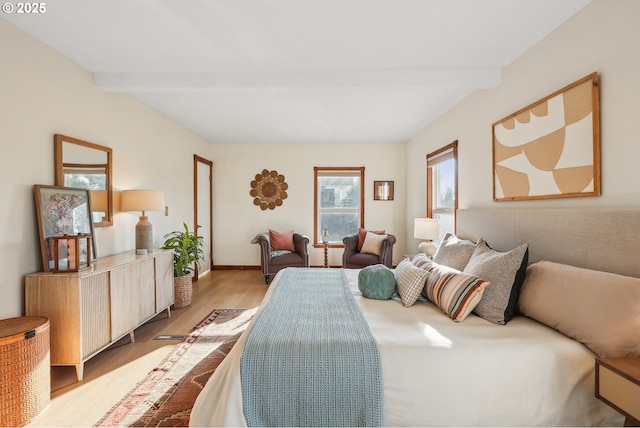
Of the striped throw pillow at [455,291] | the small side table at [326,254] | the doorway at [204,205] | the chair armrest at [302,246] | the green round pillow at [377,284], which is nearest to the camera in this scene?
the striped throw pillow at [455,291]

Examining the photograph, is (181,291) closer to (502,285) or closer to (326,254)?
(326,254)

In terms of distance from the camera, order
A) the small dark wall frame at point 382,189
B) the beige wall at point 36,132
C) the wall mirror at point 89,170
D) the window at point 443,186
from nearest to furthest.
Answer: the beige wall at point 36,132 → the wall mirror at point 89,170 → the window at point 443,186 → the small dark wall frame at point 382,189

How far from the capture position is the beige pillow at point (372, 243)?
187 inches

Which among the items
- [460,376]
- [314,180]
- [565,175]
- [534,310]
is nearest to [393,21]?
[565,175]

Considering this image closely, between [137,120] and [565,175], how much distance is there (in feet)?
13.8

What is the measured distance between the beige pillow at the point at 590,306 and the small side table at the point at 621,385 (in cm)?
10

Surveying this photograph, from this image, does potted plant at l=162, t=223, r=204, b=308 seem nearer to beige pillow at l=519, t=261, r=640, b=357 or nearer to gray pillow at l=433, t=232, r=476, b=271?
gray pillow at l=433, t=232, r=476, b=271

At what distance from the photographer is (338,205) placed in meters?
5.91

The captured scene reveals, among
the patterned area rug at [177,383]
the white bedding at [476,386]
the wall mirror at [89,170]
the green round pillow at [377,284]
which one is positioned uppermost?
the wall mirror at [89,170]

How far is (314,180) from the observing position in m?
5.80

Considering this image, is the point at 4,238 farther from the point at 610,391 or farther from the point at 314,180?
the point at 314,180

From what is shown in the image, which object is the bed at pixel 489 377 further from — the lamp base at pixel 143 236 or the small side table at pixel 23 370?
the lamp base at pixel 143 236

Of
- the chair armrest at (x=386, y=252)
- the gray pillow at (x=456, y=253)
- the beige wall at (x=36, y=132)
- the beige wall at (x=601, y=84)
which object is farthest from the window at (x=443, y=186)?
the beige wall at (x=36, y=132)

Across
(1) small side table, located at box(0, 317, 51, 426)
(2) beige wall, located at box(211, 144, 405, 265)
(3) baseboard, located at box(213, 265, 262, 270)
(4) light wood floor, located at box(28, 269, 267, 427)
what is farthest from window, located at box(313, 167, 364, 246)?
(1) small side table, located at box(0, 317, 51, 426)
